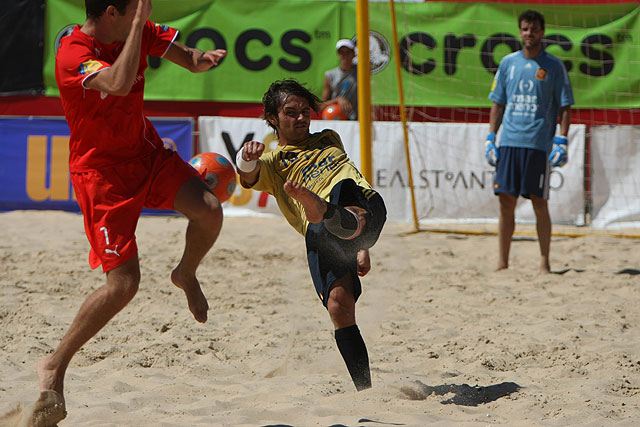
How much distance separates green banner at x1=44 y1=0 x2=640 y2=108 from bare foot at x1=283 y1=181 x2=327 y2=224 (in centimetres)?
723

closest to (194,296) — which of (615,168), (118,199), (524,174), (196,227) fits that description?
(196,227)

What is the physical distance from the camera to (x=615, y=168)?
9.83 metres

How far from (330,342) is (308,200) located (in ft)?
5.10

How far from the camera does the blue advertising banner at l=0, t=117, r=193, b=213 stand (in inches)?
386

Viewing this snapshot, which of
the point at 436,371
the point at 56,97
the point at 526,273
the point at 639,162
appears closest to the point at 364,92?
the point at 526,273

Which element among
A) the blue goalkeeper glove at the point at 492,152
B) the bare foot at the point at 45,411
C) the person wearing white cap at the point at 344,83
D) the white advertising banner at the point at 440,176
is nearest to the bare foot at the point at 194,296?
the bare foot at the point at 45,411

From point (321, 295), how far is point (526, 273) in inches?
137

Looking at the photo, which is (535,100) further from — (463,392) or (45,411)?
(45,411)

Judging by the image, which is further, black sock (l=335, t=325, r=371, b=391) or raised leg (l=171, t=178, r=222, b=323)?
black sock (l=335, t=325, r=371, b=391)

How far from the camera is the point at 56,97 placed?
431 inches

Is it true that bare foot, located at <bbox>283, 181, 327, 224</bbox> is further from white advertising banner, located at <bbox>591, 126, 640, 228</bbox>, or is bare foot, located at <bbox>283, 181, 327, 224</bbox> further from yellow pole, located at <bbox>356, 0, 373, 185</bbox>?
white advertising banner, located at <bbox>591, 126, 640, 228</bbox>

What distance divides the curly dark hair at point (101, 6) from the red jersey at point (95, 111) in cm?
9

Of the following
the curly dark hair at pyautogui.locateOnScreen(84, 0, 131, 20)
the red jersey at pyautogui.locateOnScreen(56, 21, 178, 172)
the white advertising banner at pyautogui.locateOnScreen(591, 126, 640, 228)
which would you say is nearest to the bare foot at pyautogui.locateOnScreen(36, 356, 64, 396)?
the red jersey at pyautogui.locateOnScreen(56, 21, 178, 172)

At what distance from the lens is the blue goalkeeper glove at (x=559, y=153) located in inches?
260
